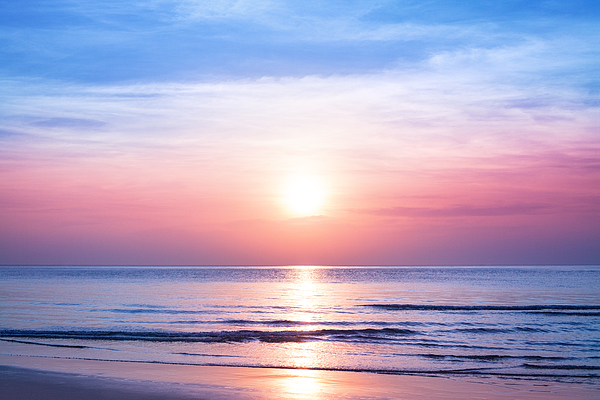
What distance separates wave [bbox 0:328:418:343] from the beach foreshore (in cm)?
637

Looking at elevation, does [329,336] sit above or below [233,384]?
above

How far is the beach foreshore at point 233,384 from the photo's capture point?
1180 cm

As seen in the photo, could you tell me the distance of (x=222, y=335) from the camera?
75.8ft

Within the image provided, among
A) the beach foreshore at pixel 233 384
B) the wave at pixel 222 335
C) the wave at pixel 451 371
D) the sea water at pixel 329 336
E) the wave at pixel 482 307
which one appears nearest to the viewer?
the beach foreshore at pixel 233 384

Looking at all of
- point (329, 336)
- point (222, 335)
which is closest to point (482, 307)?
point (329, 336)

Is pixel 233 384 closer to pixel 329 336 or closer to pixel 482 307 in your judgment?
pixel 329 336

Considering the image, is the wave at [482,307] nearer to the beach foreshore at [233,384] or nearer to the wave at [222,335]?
the wave at [222,335]

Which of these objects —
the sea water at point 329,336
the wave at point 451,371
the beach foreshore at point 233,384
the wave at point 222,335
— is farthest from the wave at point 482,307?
the beach foreshore at point 233,384

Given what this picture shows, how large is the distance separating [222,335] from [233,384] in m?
10.3

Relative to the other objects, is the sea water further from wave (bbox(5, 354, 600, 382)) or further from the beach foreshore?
the beach foreshore

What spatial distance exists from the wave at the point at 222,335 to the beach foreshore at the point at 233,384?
6.37m

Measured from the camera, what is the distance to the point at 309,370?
51.0 ft

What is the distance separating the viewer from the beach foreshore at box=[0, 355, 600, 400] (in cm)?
1180

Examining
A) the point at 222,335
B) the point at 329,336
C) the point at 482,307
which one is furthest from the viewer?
the point at 482,307
